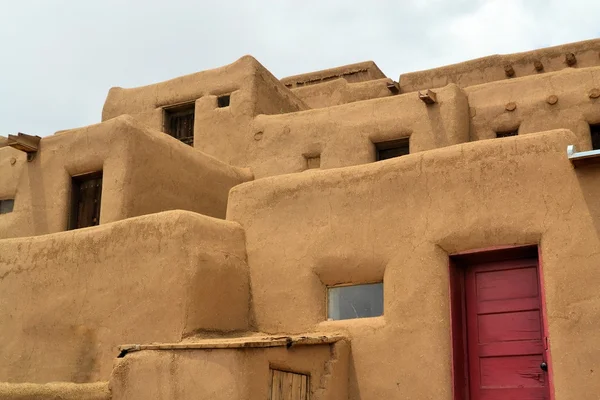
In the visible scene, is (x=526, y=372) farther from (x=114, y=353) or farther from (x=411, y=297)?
(x=114, y=353)

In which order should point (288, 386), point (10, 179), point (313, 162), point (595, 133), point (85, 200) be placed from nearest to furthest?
point (288, 386), point (595, 133), point (85, 200), point (10, 179), point (313, 162)

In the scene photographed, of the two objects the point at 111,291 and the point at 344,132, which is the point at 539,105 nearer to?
the point at 344,132

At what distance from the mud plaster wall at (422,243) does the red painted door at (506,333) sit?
15.7 inches

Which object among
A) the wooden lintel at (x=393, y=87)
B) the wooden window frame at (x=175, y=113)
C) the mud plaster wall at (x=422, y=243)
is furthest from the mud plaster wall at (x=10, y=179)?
the wooden lintel at (x=393, y=87)

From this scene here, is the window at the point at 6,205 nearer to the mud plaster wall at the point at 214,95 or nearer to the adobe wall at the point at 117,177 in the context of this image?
the adobe wall at the point at 117,177

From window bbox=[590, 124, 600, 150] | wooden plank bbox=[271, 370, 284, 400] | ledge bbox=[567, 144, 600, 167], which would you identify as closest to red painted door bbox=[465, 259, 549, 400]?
ledge bbox=[567, 144, 600, 167]

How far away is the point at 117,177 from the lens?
13539 mm

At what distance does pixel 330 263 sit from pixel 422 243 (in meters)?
1.31

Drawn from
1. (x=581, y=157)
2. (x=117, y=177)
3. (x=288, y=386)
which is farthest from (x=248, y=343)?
(x=117, y=177)

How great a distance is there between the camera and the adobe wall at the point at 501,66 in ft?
57.8

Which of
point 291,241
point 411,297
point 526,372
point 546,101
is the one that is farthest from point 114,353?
point 546,101

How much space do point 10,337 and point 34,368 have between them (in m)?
0.74

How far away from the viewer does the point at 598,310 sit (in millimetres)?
8711

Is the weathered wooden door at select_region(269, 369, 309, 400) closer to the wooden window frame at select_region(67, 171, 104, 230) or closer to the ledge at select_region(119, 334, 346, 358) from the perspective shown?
the ledge at select_region(119, 334, 346, 358)
